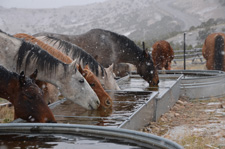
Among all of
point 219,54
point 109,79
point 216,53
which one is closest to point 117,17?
point 216,53

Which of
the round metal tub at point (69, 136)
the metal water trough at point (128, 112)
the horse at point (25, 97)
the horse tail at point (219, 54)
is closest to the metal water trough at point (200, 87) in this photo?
the metal water trough at point (128, 112)

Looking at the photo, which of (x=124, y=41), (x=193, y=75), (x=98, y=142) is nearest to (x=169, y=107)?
(x=124, y=41)

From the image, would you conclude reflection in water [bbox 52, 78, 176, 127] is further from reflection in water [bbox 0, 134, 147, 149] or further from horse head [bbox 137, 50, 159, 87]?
horse head [bbox 137, 50, 159, 87]

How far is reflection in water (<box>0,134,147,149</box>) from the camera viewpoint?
211 centimetres

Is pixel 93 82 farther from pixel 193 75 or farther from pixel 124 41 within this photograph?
pixel 193 75

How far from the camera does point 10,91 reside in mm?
4012

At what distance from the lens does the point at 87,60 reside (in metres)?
6.08

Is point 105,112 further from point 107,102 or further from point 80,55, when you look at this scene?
point 80,55

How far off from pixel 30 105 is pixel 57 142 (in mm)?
1697

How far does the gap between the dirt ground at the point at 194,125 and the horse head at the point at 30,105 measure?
1752 mm

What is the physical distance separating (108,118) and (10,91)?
1.32 meters

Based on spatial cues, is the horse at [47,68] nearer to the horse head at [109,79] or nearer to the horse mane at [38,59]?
the horse mane at [38,59]

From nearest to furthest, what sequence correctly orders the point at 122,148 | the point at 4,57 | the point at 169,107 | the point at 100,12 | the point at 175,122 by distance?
the point at 122,148, the point at 4,57, the point at 175,122, the point at 169,107, the point at 100,12

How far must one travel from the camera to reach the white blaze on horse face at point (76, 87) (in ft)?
16.4
